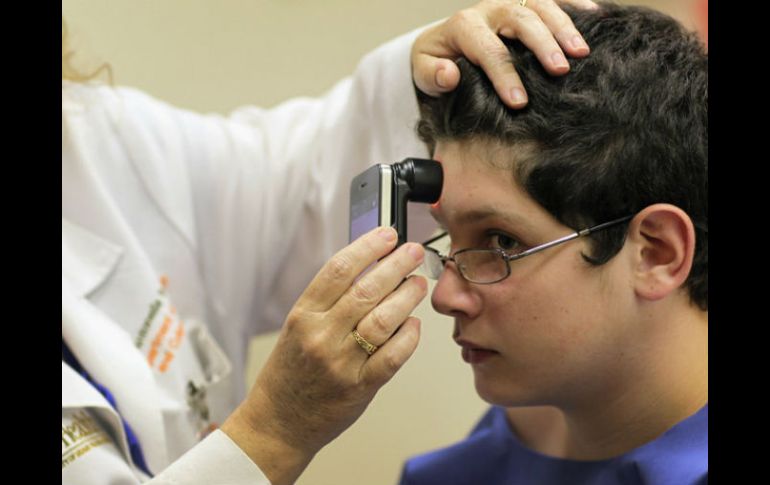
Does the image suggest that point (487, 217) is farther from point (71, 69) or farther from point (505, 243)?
point (71, 69)

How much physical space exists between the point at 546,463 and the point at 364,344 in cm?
46

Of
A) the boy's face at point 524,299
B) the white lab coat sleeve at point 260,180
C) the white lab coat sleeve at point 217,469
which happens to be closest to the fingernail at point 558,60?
the boy's face at point 524,299

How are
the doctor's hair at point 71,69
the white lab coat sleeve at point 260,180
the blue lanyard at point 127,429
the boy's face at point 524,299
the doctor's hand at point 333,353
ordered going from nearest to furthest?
the doctor's hand at point 333,353
the boy's face at point 524,299
the blue lanyard at point 127,429
the doctor's hair at point 71,69
the white lab coat sleeve at point 260,180

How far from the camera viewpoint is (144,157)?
1.57 meters

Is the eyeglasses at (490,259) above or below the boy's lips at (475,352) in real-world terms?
above

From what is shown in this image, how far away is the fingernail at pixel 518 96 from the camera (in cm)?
106

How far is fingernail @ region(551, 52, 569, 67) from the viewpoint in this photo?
1.05m

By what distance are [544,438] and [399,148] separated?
1.72 ft

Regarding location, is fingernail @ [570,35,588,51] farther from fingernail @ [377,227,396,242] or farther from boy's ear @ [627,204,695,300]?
fingernail @ [377,227,396,242]

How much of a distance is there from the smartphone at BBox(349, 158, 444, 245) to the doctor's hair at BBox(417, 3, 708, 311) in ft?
0.25

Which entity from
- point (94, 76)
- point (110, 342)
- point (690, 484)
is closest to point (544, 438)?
point (690, 484)

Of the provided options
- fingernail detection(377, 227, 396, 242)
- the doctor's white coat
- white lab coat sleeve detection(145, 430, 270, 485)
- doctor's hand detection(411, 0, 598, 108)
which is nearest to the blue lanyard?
the doctor's white coat

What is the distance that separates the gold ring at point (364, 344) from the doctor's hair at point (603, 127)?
27 cm

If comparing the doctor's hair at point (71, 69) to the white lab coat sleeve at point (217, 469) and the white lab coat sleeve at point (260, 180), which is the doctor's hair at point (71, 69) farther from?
the white lab coat sleeve at point (217, 469)
